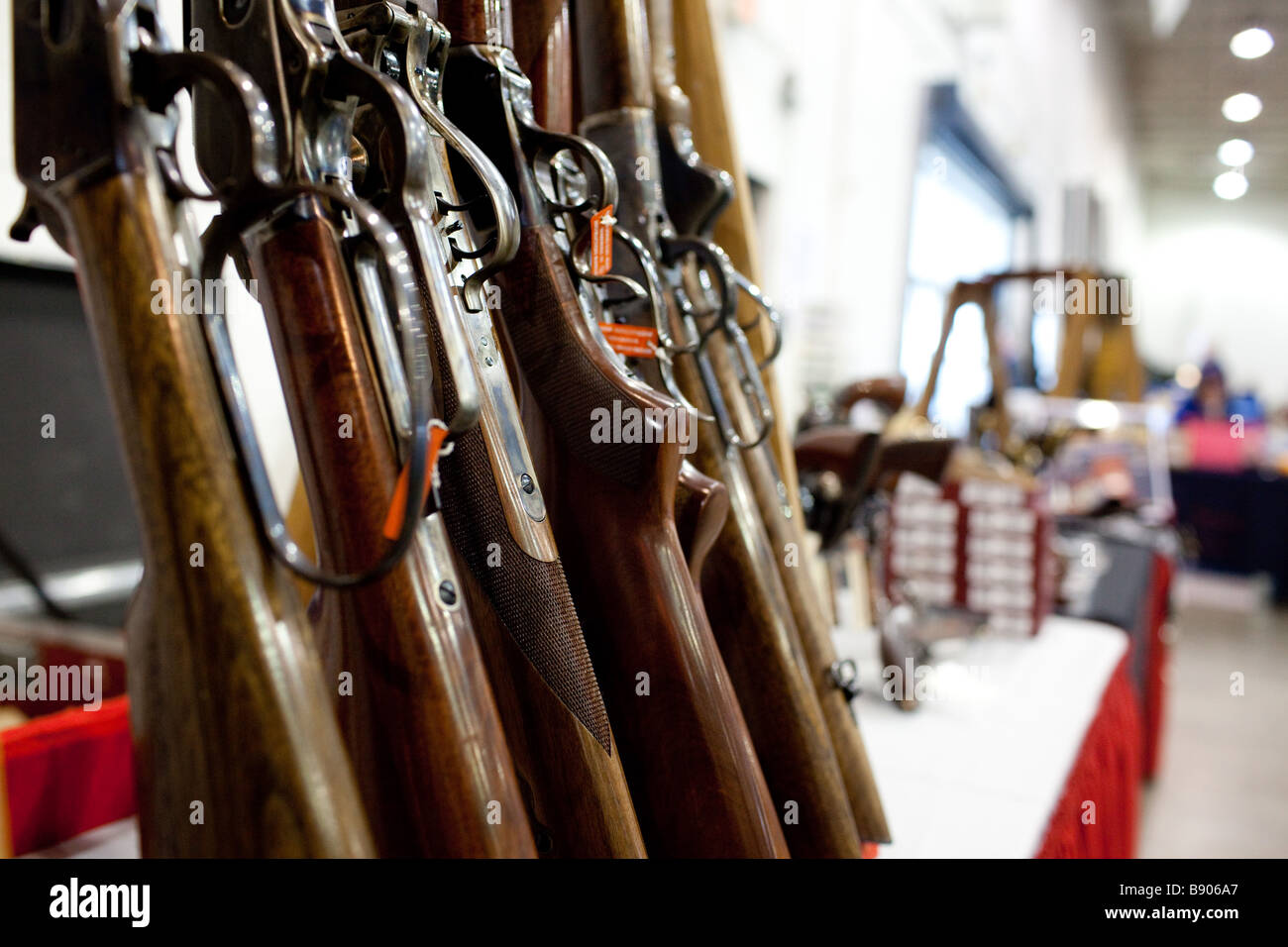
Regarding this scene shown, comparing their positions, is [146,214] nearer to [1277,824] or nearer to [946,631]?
[946,631]

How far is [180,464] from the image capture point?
15.0 inches

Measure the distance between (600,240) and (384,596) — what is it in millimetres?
275

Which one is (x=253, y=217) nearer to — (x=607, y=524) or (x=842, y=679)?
(x=607, y=524)

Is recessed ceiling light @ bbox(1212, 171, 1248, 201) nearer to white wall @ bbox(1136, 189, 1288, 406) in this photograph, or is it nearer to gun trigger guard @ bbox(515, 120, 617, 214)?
white wall @ bbox(1136, 189, 1288, 406)

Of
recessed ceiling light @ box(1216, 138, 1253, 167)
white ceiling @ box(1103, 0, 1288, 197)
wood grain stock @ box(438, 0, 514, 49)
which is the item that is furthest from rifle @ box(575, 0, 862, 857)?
recessed ceiling light @ box(1216, 138, 1253, 167)

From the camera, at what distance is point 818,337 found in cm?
290

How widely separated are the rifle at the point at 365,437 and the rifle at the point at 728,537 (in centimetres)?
26

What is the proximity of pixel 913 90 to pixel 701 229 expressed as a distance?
3563 millimetres

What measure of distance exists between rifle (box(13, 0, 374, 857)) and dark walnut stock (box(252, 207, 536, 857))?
36 mm

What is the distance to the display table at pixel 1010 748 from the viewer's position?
94 cm

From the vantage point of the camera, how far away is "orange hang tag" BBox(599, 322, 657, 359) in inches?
24.2

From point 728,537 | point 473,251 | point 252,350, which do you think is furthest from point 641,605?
point 252,350

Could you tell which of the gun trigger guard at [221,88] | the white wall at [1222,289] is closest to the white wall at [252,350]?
the gun trigger guard at [221,88]

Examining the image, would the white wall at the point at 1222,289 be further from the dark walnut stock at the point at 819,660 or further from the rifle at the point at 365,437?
the rifle at the point at 365,437
